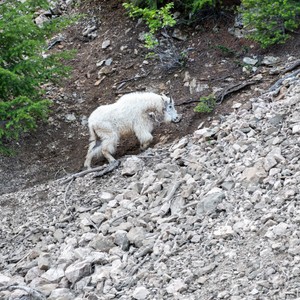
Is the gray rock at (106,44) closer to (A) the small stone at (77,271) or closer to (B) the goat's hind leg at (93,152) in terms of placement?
(B) the goat's hind leg at (93,152)

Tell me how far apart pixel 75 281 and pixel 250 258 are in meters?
1.98

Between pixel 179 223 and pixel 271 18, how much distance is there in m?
5.93

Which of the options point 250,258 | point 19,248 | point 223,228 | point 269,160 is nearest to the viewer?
point 250,258

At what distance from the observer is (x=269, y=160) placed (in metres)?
7.40

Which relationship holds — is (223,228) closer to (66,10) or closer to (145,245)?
(145,245)

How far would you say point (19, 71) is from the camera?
1090 cm

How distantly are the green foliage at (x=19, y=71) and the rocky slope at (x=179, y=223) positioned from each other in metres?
1.58

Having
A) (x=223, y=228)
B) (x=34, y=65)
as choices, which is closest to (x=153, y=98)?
(x=34, y=65)

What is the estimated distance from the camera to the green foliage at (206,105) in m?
10.5

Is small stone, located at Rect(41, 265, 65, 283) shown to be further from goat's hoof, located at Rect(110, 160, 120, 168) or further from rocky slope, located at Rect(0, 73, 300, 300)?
goat's hoof, located at Rect(110, 160, 120, 168)

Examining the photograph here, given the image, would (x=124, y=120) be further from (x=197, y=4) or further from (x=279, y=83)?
(x=197, y=4)

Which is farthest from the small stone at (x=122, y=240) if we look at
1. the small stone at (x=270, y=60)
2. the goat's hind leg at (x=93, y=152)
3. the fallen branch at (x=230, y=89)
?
the small stone at (x=270, y=60)

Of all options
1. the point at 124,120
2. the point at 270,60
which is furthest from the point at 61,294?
the point at 270,60

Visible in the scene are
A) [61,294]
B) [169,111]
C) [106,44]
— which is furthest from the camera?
[106,44]
